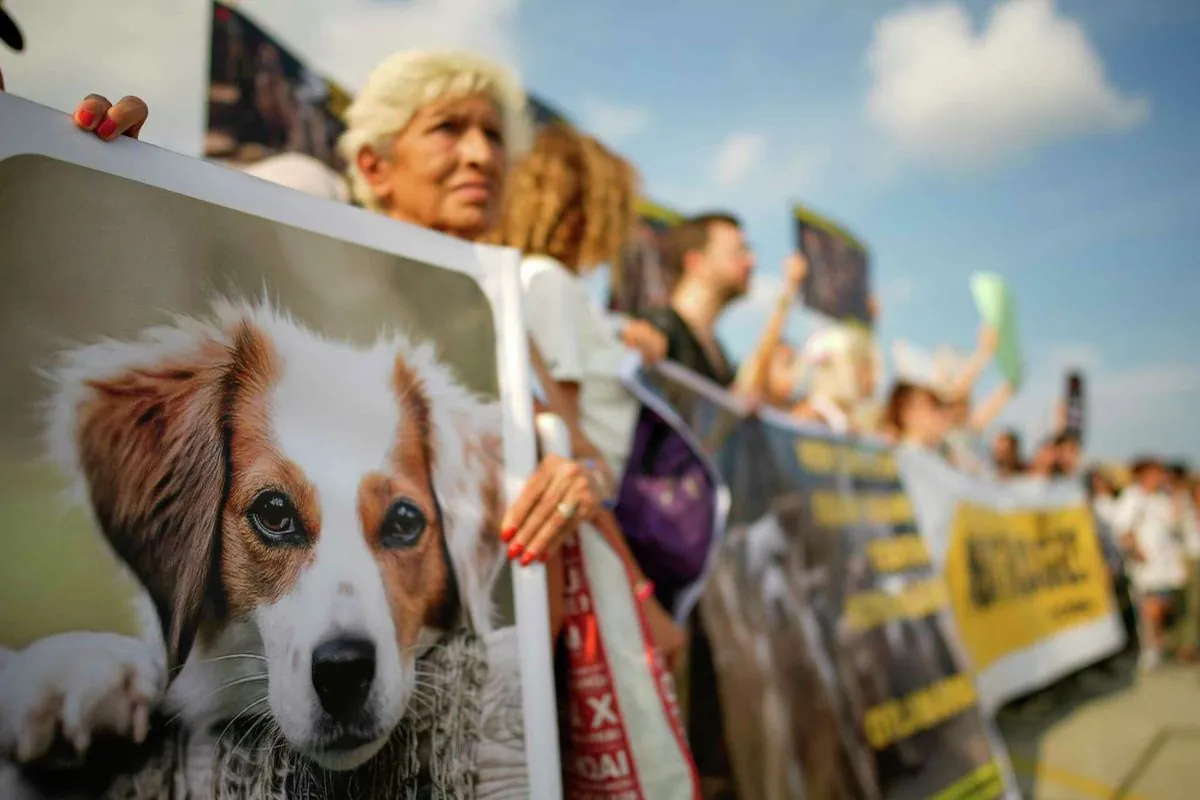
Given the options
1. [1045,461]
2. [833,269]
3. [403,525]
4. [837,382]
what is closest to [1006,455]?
[1045,461]

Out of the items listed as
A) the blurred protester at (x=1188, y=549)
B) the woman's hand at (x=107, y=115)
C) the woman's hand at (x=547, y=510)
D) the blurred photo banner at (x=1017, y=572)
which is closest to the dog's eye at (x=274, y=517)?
the woman's hand at (x=547, y=510)

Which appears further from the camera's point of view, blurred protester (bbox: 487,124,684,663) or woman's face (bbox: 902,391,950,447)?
woman's face (bbox: 902,391,950,447)

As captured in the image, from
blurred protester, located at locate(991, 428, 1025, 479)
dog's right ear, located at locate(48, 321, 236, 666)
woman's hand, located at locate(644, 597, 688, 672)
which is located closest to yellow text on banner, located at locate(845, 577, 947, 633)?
woman's hand, located at locate(644, 597, 688, 672)

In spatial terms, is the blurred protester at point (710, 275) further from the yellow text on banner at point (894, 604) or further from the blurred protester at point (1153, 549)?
the blurred protester at point (1153, 549)

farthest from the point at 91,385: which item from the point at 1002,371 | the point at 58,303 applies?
the point at 1002,371

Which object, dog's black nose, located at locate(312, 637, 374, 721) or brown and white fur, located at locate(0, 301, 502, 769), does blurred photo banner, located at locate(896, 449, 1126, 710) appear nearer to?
brown and white fur, located at locate(0, 301, 502, 769)

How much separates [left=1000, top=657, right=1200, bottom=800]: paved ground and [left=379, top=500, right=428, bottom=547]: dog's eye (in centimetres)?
311

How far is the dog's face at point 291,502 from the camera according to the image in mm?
754

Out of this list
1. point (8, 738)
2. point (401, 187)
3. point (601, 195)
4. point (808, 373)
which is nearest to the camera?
point (8, 738)

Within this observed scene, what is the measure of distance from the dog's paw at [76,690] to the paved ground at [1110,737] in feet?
11.0

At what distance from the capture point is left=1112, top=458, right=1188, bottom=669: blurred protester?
21.6 ft

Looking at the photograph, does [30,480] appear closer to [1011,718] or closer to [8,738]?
[8,738]

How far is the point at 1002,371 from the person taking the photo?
5605 millimetres

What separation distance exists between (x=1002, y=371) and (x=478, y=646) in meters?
5.64
